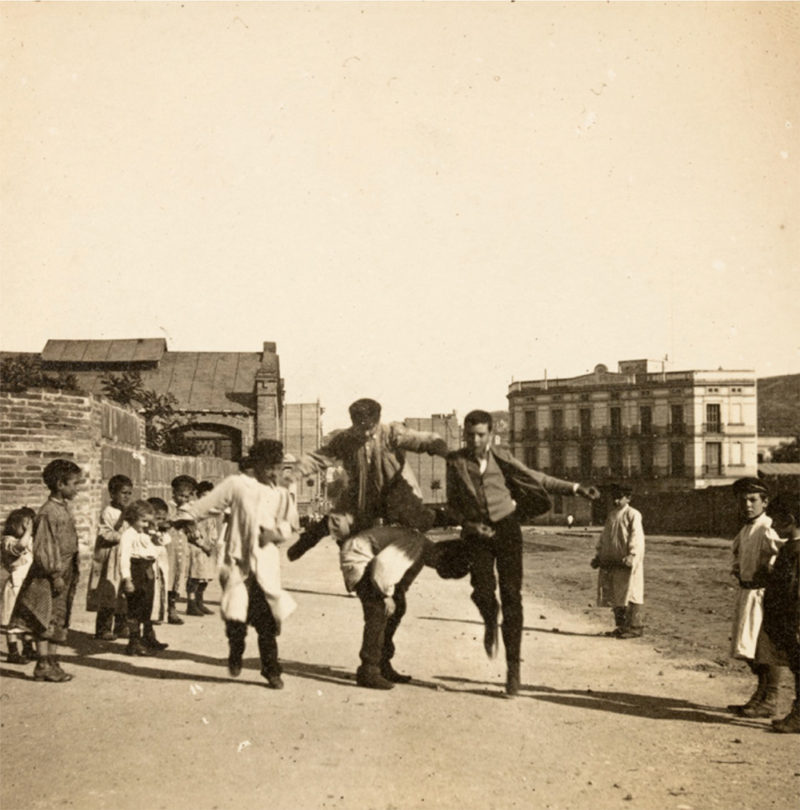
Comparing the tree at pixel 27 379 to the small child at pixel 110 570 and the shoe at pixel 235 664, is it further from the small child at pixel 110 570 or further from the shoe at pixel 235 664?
the shoe at pixel 235 664

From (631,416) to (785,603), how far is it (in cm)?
133

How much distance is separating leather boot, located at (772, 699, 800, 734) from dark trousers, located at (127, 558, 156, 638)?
11.3 ft

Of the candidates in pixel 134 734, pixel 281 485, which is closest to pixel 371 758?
pixel 134 734

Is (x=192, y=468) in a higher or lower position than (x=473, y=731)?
higher

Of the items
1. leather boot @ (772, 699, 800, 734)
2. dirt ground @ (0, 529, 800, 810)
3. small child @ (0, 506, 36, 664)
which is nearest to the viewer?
dirt ground @ (0, 529, 800, 810)

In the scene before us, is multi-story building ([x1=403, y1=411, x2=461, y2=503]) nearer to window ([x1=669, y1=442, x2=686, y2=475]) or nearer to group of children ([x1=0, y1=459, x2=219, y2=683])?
group of children ([x1=0, y1=459, x2=219, y2=683])

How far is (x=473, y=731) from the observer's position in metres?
4.63

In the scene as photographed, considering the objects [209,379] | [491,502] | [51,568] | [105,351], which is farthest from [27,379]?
[491,502]

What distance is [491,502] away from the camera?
3.47 meters

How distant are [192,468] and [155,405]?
15.7 inches

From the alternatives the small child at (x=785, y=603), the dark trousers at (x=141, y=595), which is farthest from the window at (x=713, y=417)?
the dark trousers at (x=141, y=595)

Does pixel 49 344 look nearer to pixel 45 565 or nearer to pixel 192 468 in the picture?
pixel 192 468

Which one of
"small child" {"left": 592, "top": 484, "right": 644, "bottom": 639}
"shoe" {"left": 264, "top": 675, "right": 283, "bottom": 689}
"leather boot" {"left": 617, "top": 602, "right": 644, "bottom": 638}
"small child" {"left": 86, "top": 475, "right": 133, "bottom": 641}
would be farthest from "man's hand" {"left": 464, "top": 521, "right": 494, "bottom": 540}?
"leather boot" {"left": 617, "top": 602, "right": 644, "bottom": 638}

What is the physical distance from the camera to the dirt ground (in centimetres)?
410
